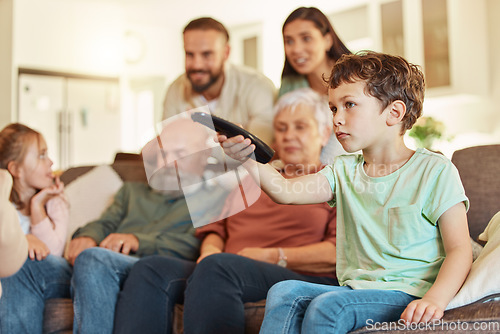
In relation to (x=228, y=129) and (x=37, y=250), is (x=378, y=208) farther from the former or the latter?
(x=37, y=250)

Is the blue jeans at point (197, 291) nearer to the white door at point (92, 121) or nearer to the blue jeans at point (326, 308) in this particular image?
the blue jeans at point (326, 308)

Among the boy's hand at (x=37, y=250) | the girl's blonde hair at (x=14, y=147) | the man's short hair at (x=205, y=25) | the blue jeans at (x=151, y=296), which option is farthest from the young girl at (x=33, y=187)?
the man's short hair at (x=205, y=25)

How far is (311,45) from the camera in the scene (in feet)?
6.66

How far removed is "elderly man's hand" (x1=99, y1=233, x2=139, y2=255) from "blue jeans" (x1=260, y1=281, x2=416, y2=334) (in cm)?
85

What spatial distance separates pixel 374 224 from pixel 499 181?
604 millimetres

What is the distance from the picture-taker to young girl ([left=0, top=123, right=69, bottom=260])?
193cm

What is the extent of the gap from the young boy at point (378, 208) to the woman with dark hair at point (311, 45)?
76 cm

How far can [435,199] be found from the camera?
1.16m

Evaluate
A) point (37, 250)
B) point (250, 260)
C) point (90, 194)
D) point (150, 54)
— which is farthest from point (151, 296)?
point (150, 54)

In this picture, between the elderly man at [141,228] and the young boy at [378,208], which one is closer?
the young boy at [378,208]

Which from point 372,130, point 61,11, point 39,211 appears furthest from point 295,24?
point 61,11

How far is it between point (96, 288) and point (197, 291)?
1.13 ft

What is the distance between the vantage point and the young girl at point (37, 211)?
1.73m

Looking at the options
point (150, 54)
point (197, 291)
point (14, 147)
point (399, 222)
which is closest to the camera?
point (399, 222)
